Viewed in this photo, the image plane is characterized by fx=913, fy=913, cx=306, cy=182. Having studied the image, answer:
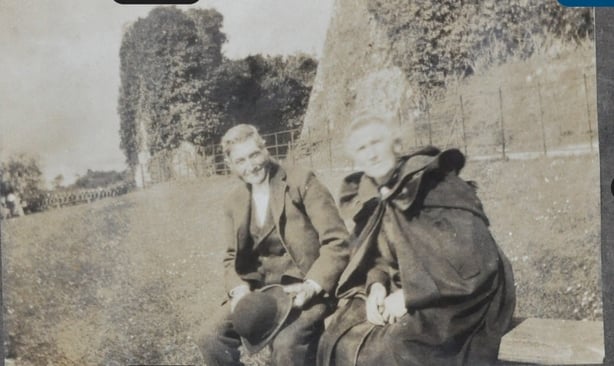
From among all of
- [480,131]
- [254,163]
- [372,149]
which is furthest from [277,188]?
[480,131]

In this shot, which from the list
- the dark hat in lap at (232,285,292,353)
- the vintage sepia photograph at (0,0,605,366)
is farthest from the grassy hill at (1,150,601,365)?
the dark hat in lap at (232,285,292,353)

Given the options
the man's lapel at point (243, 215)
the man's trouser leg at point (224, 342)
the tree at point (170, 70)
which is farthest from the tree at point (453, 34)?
the man's trouser leg at point (224, 342)

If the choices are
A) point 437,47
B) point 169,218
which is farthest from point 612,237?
point 169,218

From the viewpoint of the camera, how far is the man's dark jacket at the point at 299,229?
18.8 feet

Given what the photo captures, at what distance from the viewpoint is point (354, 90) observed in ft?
19.3

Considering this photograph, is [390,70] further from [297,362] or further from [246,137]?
[297,362]

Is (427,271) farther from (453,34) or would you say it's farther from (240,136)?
(453,34)

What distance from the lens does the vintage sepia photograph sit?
5.72 m

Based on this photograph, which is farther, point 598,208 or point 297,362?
point 598,208

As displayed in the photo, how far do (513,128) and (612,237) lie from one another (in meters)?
1.02

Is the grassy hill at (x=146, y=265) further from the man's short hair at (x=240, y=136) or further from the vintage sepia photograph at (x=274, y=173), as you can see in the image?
the man's short hair at (x=240, y=136)

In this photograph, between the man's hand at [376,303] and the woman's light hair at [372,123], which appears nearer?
the man's hand at [376,303]

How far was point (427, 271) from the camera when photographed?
564 centimetres

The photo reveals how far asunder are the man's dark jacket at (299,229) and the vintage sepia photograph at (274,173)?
1 cm
